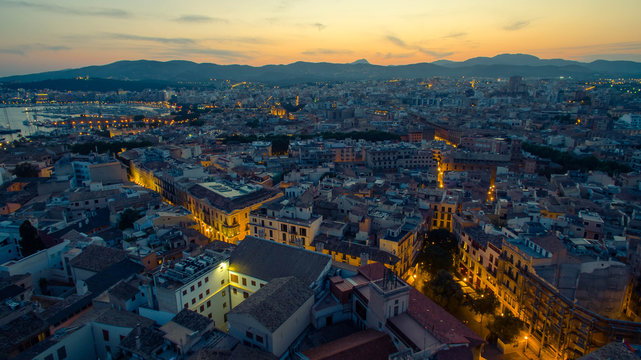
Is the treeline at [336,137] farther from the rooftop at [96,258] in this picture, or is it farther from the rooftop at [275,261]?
the rooftop at [275,261]

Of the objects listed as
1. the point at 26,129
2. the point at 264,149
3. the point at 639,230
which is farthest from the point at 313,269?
the point at 26,129

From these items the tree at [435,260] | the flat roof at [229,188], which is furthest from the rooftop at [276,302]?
the flat roof at [229,188]

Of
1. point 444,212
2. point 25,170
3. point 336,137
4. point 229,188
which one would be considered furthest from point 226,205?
point 336,137

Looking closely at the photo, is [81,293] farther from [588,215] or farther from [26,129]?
[26,129]

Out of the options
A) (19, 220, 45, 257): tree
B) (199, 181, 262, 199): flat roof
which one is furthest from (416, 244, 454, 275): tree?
(19, 220, 45, 257): tree

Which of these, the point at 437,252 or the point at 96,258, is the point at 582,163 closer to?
the point at 437,252

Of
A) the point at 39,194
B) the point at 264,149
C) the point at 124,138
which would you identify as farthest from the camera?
the point at 124,138
